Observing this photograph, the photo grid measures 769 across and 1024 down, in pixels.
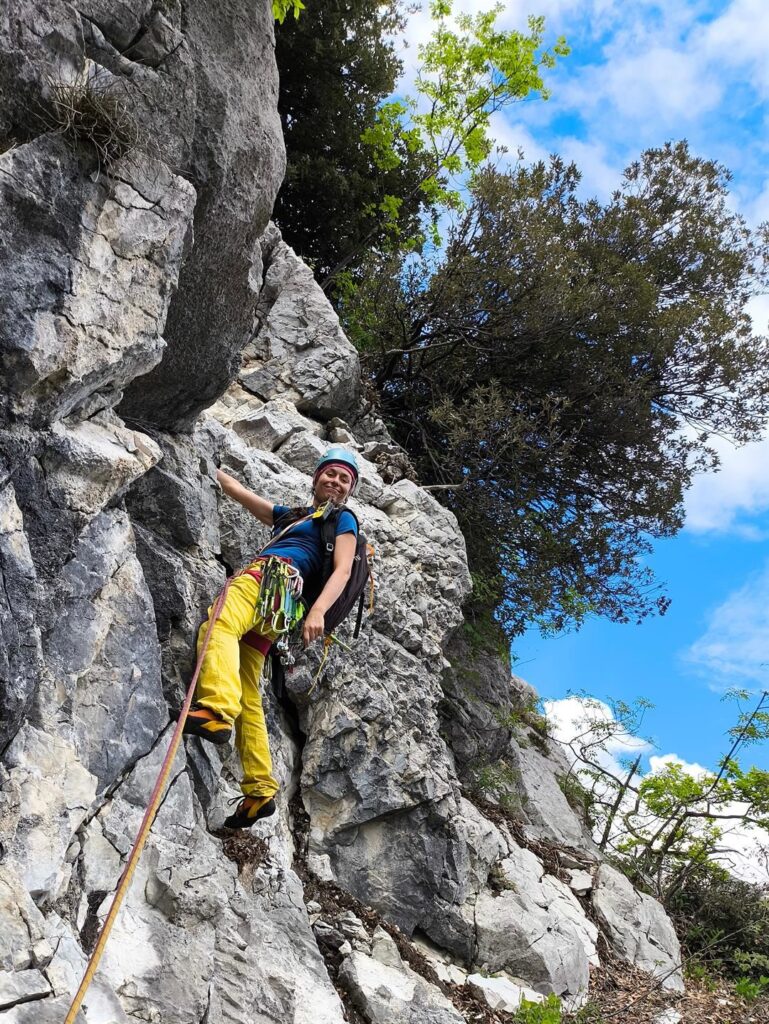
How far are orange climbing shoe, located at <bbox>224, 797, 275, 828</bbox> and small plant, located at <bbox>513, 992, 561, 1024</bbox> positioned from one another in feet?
8.49

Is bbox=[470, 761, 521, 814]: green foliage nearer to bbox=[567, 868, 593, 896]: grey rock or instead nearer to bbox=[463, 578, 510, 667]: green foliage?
bbox=[567, 868, 593, 896]: grey rock

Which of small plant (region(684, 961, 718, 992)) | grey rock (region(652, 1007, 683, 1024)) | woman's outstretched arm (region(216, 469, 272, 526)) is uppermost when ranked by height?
woman's outstretched arm (region(216, 469, 272, 526))

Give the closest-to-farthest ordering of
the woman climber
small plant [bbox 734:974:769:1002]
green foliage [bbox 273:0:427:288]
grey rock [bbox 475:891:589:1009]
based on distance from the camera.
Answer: the woman climber → grey rock [bbox 475:891:589:1009] → small plant [bbox 734:974:769:1002] → green foliage [bbox 273:0:427:288]

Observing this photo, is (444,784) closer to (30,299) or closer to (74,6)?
(30,299)

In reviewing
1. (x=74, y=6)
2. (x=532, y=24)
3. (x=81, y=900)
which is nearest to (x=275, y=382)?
(x=74, y=6)

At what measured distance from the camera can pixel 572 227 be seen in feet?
45.7

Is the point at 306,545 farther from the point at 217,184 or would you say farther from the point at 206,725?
the point at 217,184

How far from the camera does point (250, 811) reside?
201 inches

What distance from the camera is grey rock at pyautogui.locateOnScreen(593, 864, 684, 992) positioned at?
8.48 m

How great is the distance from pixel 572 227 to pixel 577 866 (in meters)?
9.92

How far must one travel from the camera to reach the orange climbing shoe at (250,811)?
509cm

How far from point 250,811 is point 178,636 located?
3.84 feet

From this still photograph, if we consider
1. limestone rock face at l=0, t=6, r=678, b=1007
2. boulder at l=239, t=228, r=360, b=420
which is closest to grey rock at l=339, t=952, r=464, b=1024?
limestone rock face at l=0, t=6, r=678, b=1007

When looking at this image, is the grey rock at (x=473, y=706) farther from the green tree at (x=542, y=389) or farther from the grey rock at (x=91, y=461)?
the grey rock at (x=91, y=461)
